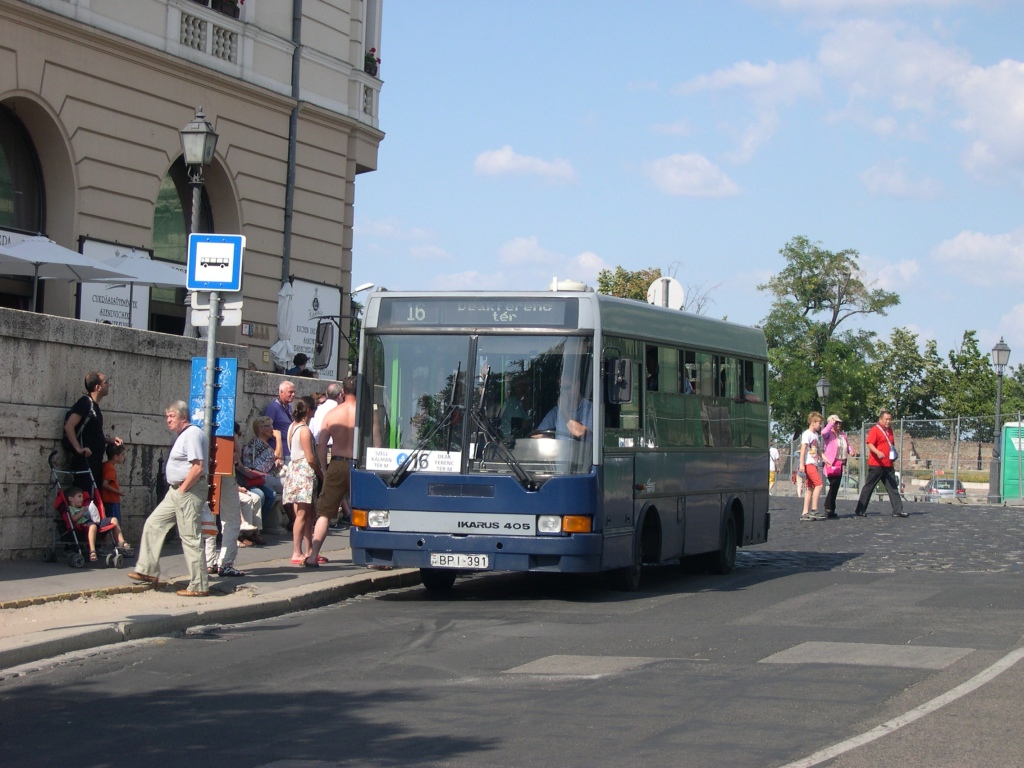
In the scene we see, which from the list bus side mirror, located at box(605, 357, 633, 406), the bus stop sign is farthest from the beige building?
bus side mirror, located at box(605, 357, 633, 406)

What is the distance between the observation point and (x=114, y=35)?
22219mm

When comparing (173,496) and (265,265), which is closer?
(173,496)

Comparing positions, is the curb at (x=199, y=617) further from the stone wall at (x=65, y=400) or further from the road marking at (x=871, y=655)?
the road marking at (x=871, y=655)

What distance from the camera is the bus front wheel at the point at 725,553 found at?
16578mm

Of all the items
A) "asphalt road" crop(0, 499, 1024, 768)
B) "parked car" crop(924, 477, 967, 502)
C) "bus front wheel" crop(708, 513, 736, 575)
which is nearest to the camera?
"asphalt road" crop(0, 499, 1024, 768)

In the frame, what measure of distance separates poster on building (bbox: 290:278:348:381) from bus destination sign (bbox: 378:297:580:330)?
42.0 ft

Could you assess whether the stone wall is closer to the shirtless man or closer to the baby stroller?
the baby stroller

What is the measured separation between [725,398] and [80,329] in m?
7.24

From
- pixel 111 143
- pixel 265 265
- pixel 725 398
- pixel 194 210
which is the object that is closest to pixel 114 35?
pixel 111 143

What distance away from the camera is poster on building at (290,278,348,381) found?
26766mm

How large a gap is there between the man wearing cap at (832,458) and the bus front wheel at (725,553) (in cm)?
944

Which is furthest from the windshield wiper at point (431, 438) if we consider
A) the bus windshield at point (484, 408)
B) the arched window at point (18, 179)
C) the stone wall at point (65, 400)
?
the arched window at point (18, 179)

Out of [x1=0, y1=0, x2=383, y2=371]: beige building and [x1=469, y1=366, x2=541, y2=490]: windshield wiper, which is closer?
[x1=469, y1=366, x2=541, y2=490]: windshield wiper

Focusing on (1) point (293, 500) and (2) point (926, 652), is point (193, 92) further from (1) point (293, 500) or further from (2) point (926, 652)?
(2) point (926, 652)
